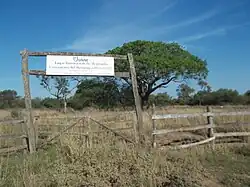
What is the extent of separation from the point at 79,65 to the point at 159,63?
951 inches

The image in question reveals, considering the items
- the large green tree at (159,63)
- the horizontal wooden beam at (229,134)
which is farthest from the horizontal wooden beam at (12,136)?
the large green tree at (159,63)

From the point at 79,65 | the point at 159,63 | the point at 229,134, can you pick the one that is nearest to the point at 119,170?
the point at 79,65

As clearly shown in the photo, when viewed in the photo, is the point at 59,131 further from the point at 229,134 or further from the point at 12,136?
the point at 229,134

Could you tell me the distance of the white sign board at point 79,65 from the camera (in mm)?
9328

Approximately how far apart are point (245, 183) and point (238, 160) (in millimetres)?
2267

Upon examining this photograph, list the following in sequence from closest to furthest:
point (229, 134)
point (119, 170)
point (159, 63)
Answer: point (119, 170) → point (229, 134) → point (159, 63)

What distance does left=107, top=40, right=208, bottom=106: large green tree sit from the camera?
33219 millimetres

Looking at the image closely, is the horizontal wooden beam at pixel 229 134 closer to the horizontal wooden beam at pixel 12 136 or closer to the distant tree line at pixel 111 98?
the horizontal wooden beam at pixel 12 136

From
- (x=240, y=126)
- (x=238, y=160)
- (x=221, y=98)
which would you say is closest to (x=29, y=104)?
(x=238, y=160)

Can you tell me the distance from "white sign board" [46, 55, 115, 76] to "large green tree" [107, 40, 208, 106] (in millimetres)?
21760

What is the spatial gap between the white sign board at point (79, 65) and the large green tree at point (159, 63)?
21.8 m

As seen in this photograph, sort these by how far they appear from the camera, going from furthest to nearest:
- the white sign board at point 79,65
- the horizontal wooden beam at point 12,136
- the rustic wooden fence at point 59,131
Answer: the white sign board at point 79,65, the rustic wooden fence at point 59,131, the horizontal wooden beam at point 12,136

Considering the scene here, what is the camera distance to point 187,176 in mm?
5344

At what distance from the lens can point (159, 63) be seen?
32969 millimetres
